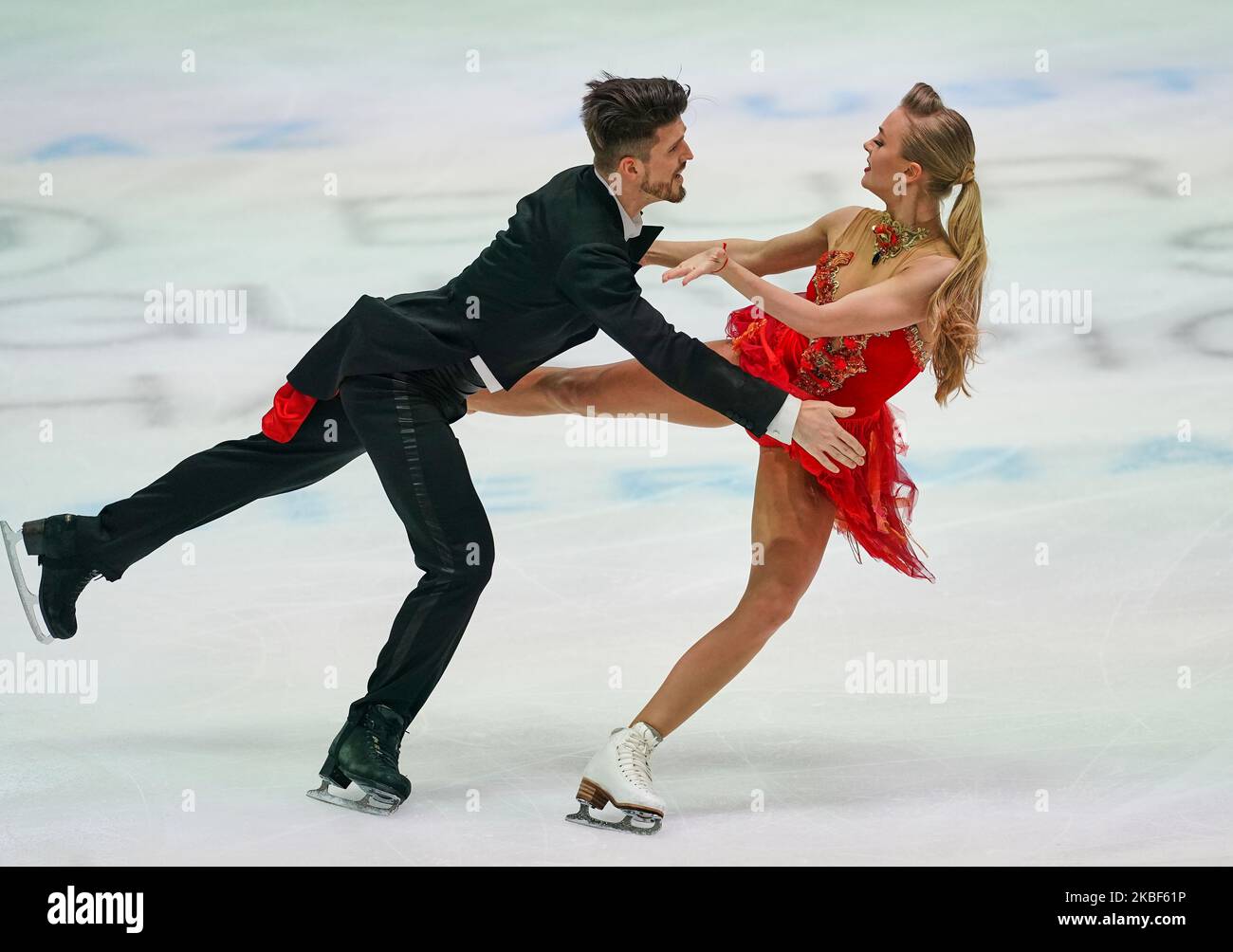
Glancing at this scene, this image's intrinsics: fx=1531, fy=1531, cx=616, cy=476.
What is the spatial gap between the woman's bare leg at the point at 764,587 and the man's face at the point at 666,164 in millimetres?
726

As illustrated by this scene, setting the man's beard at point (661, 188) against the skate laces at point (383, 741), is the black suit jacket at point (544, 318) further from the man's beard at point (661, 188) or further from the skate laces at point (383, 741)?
the skate laces at point (383, 741)

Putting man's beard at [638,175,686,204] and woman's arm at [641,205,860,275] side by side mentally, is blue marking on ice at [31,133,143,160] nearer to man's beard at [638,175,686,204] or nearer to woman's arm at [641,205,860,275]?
woman's arm at [641,205,860,275]

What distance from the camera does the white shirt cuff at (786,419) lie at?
341 cm

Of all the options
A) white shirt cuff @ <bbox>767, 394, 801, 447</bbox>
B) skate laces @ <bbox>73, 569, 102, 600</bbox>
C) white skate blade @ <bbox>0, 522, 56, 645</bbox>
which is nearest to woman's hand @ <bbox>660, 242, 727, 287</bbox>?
white shirt cuff @ <bbox>767, 394, 801, 447</bbox>

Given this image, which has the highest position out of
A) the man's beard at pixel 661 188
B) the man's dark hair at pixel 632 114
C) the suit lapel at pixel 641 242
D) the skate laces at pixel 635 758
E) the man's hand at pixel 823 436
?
the man's dark hair at pixel 632 114

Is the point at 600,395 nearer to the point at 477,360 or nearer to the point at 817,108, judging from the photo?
the point at 477,360

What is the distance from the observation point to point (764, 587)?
376 centimetres

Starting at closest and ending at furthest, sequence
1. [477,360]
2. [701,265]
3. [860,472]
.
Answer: [701,265] < [477,360] < [860,472]

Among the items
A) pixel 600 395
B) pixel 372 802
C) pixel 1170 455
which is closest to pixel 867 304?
pixel 600 395

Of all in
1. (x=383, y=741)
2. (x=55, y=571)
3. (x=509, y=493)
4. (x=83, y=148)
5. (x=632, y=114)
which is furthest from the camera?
(x=83, y=148)

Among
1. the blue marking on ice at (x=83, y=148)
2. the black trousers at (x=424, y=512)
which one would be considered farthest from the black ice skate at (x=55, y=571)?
the blue marking on ice at (x=83, y=148)

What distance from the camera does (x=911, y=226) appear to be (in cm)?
381

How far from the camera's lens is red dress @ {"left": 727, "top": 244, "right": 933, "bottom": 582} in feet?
12.4

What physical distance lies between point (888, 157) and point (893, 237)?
20 centimetres
